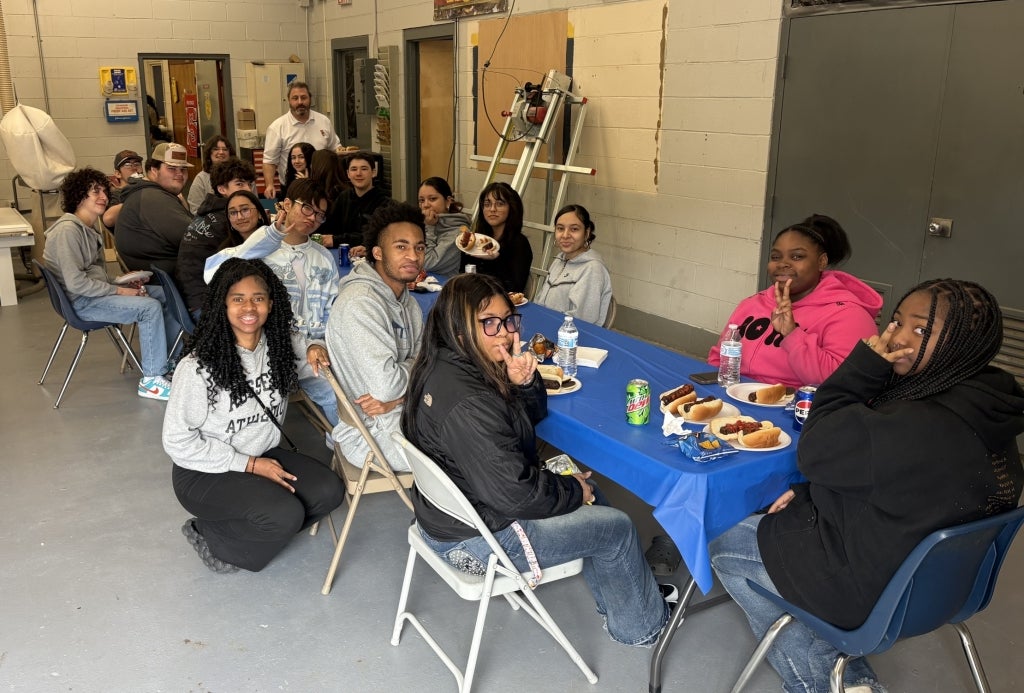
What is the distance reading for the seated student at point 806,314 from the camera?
288 cm

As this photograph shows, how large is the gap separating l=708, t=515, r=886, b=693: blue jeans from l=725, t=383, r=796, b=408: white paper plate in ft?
1.47

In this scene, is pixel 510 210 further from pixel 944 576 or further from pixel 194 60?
pixel 194 60

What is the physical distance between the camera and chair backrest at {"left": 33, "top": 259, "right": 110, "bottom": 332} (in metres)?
4.46

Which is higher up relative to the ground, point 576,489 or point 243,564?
point 576,489

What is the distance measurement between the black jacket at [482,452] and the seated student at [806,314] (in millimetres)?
1049

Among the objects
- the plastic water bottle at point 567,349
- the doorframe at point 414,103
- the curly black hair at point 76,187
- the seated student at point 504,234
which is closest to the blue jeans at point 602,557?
the plastic water bottle at point 567,349

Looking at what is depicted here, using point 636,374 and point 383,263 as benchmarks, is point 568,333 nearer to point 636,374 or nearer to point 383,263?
point 636,374

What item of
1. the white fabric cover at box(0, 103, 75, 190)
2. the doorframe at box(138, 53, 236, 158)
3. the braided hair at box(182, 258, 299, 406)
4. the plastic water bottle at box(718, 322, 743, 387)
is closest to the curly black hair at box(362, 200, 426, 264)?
the braided hair at box(182, 258, 299, 406)

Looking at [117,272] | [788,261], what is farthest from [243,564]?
[117,272]

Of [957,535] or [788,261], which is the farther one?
[788,261]

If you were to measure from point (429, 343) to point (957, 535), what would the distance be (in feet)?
4.30

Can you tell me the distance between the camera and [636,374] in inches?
115

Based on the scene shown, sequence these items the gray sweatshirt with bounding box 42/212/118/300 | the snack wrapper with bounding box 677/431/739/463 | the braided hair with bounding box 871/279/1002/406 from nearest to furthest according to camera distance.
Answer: the braided hair with bounding box 871/279/1002/406, the snack wrapper with bounding box 677/431/739/463, the gray sweatshirt with bounding box 42/212/118/300

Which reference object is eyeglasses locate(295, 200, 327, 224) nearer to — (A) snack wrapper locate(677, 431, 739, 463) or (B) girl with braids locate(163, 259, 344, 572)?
(B) girl with braids locate(163, 259, 344, 572)
